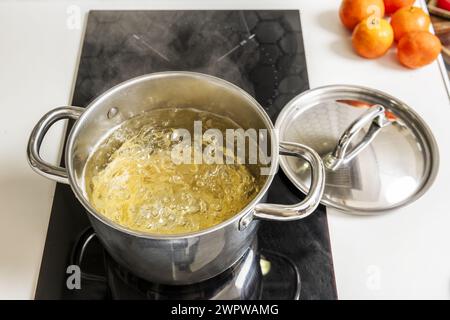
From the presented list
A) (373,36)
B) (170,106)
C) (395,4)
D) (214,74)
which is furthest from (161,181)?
(395,4)

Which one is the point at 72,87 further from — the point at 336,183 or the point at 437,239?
the point at 437,239

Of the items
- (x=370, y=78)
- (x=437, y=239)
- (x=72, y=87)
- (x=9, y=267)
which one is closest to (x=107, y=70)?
(x=72, y=87)

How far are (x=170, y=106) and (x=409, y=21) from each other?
0.56m

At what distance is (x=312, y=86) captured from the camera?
3.20ft

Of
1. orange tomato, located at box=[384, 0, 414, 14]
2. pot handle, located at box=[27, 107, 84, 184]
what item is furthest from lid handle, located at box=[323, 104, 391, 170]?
pot handle, located at box=[27, 107, 84, 184]

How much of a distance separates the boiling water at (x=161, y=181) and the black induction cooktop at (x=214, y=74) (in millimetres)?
99

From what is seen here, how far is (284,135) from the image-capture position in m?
0.89

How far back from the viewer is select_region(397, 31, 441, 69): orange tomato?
95 cm

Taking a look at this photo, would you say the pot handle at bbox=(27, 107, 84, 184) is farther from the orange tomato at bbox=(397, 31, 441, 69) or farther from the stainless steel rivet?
the orange tomato at bbox=(397, 31, 441, 69)

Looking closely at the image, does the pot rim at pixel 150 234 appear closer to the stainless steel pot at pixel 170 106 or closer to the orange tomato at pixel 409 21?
the stainless steel pot at pixel 170 106

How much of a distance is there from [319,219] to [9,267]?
0.51 m

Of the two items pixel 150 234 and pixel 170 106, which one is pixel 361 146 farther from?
pixel 150 234

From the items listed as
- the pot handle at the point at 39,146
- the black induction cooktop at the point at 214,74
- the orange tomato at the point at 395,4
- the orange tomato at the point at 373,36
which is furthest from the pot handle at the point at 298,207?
the orange tomato at the point at 395,4

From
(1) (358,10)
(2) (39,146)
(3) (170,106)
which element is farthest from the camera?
(1) (358,10)
